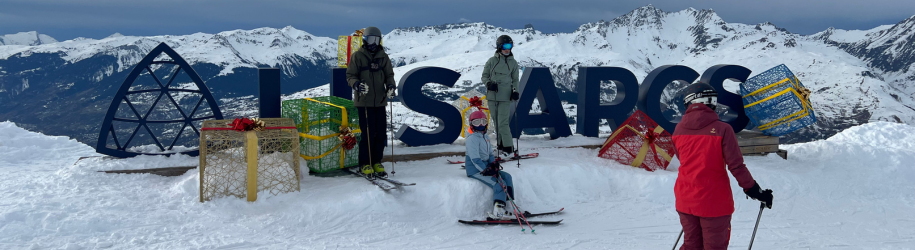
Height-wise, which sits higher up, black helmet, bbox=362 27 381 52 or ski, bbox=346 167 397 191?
black helmet, bbox=362 27 381 52

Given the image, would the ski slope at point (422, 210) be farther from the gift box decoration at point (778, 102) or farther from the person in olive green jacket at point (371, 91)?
the gift box decoration at point (778, 102)

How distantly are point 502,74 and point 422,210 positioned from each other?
3089mm

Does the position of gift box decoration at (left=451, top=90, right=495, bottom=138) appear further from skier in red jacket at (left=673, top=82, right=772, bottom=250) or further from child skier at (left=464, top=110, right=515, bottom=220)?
skier in red jacket at (left=673, top=82, right=772, bottom=250)

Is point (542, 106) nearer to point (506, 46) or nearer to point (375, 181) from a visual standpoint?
point (506, 46)

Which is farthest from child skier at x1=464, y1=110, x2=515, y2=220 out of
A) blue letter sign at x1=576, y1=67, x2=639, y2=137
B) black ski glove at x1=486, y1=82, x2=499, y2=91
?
blue letter sign at x1=576, y1=67, x2=639, y2=137

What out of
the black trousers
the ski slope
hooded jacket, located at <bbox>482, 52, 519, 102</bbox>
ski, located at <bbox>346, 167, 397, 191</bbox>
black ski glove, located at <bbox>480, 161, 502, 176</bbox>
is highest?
hooded jacket, located at <bbox>482, 52, 519, 102</bbox>

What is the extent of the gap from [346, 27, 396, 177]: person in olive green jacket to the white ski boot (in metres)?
1.81

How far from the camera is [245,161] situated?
6.39 metres

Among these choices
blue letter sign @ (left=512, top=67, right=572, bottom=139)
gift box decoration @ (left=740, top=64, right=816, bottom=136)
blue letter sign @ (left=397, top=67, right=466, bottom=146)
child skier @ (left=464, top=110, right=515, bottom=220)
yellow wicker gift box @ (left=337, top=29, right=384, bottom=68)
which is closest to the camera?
child skier @ (left=464, top=110, right=515, bottom=220)

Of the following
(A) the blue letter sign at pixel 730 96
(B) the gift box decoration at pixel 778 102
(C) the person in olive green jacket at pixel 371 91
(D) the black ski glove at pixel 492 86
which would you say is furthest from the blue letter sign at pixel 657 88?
(C) the person in olive green jacket at pixel 371 91

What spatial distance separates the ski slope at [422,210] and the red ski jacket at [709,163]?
6.18ft

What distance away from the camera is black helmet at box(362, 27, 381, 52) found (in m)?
6.87

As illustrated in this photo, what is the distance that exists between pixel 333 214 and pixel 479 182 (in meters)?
1.90

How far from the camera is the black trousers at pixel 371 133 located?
7.17 metres
